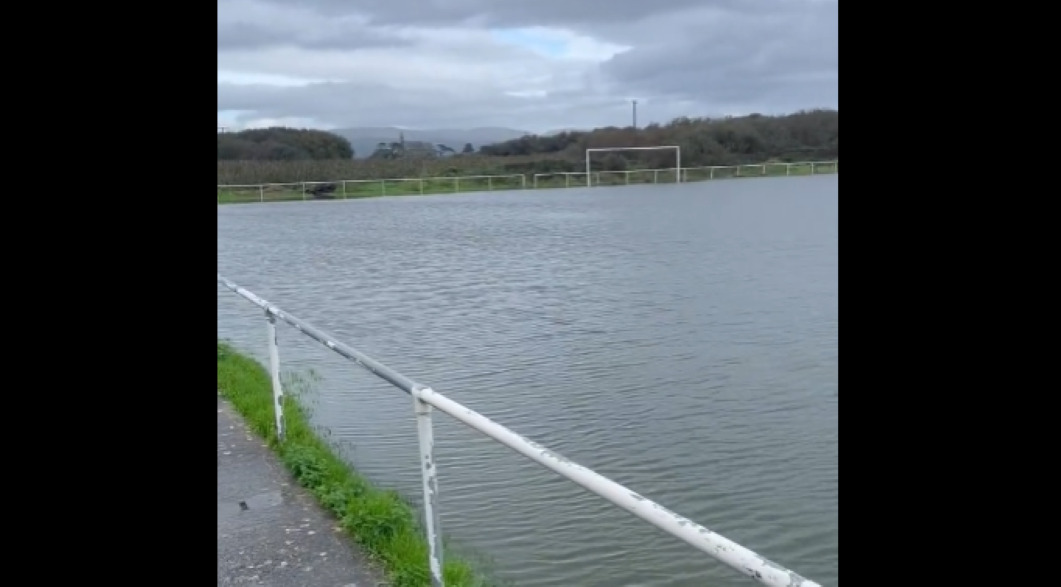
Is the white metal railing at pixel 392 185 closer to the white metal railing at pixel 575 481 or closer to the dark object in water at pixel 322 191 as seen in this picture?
the dark object in water at pixel 322 191

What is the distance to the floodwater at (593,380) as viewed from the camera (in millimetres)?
6219

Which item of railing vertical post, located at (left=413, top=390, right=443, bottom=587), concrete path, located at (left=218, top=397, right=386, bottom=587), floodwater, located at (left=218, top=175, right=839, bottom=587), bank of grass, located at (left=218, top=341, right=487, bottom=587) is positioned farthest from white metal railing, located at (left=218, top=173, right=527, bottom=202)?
railing vertical post, located at (left=413, top=390, right=443, bottom=587)

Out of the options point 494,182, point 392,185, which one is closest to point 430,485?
point 392,185

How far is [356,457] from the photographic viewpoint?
767 centimetres

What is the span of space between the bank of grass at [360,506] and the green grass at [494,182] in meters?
47.9

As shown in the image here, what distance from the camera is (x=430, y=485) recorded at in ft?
12.5

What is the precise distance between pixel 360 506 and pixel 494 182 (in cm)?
5728

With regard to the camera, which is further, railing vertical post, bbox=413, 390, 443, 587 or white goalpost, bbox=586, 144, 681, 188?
white goalpost, bbox=586, 144, 681, 188

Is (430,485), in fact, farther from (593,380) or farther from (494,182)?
(494,182)

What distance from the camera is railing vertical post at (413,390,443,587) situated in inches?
147

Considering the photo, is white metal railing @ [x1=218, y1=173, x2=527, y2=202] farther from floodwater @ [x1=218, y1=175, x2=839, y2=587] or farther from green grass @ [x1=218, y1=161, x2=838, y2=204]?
floodwater @ [x1=218, y1=175, x2=839, y2=587]

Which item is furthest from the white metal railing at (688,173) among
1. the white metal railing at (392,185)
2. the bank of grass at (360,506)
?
the bank of grass at (360,506)

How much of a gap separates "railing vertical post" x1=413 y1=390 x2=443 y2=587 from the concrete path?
0.39 meters
